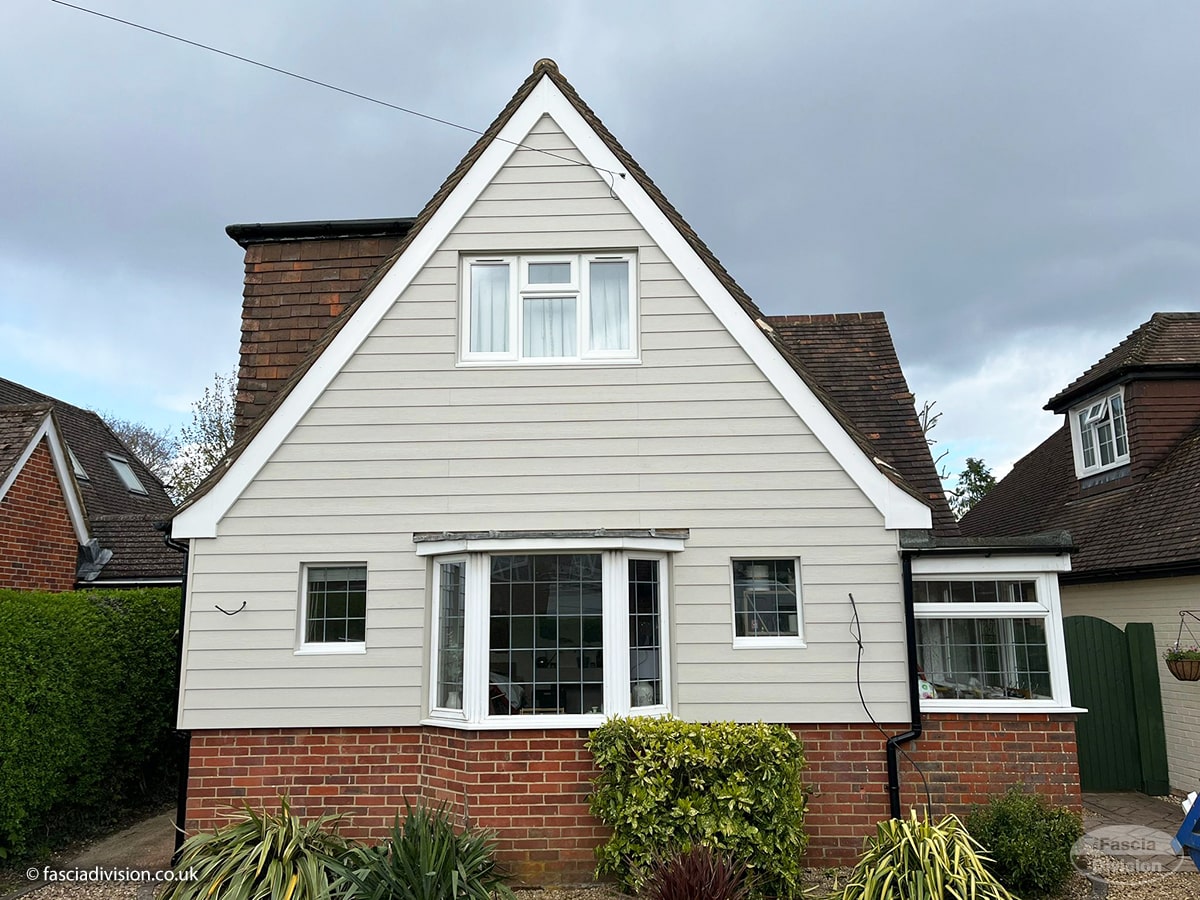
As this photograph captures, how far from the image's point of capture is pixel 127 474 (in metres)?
18.4

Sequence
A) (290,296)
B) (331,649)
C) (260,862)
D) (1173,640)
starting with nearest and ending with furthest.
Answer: (260,862) → (331,649) → (290,296) → (1173,640)

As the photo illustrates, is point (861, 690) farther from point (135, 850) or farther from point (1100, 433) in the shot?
point (1100, 433)

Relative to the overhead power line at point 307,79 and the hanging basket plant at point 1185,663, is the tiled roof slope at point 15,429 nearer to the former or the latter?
the overhead power line at point 307,79

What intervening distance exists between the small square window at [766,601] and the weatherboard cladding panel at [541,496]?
5.9 inches

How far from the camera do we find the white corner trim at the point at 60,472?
10469 millimetres

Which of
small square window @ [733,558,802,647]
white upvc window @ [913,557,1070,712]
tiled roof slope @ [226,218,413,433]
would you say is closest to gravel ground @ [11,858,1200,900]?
white upvc window @ [913,557,1070,712]

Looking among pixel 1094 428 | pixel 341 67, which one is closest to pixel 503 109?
pixel 341 67

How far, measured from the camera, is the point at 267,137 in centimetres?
960

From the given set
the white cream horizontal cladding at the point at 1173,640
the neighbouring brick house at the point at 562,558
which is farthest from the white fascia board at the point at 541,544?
the white cream horizontal cladding at the point at 1173,640

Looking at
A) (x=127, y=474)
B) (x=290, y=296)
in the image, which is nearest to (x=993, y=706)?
(x=290, y=296)

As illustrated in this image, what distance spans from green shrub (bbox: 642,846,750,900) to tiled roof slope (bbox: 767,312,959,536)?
5.05 metres

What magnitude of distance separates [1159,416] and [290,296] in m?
13.8

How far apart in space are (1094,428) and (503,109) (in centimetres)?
1264

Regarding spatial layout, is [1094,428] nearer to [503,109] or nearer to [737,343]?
[737,343]
